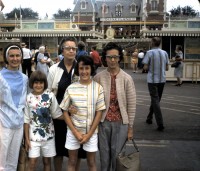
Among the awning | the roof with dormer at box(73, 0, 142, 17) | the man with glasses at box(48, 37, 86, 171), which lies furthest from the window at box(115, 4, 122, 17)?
the man with glasses at box(48, 37, 86, 171)

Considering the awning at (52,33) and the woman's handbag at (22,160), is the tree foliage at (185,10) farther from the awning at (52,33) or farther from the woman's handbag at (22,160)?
the woman's handbag at (22,160)

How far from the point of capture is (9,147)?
352 centimetres

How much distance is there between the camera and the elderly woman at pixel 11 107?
343 centimetres

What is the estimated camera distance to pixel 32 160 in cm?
359

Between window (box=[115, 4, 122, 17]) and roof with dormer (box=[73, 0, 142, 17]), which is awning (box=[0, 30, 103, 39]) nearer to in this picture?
roof with dormer (box=[73, 0, 142, 17])

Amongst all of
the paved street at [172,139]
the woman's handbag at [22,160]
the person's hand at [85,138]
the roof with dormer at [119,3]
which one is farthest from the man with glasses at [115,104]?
the roof with dormer at [119,3]

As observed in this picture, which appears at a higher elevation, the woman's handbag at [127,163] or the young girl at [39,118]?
the young girl at [39,118]

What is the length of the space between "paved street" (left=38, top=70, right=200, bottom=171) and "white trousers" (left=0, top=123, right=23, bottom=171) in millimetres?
1142

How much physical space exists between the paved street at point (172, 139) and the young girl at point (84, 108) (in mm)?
1218

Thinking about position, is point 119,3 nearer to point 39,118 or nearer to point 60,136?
point 60,136

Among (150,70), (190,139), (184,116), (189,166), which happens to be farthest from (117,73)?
(184,116)

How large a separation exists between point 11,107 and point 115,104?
1.09 metres

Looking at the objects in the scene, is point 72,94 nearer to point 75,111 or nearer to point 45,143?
point 75,111

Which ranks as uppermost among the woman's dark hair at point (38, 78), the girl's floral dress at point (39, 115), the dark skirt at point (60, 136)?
the woman's dark hair at point (38, 78)
